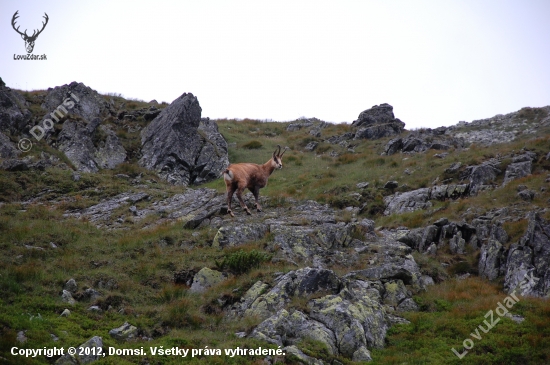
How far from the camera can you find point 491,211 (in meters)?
19.8

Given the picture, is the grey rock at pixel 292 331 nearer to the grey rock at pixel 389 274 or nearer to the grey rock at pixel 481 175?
the grey rock at pixel 389 274

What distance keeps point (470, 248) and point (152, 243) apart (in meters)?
12.7

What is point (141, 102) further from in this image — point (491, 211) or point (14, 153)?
point (491, 211)

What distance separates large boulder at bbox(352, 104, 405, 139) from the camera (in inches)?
1709

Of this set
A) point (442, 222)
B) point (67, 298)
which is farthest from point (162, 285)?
point (442, 222)

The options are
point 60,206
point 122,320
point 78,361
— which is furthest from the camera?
point 60,206

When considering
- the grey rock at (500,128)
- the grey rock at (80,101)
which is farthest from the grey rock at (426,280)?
the grey rock at (80,101)

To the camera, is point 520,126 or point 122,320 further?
point 520,126

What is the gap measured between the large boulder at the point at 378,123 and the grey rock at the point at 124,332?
116ft

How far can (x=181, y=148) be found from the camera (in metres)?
34.0

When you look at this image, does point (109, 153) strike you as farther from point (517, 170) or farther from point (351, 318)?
point (517, 170)

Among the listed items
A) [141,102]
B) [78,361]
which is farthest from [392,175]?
[141,102]

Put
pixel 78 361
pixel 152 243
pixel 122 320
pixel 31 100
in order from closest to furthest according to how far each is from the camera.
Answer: pixel 78 361 → pixel 122 320 → pixel 152 243 → pixel 31 100

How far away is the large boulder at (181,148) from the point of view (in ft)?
107
